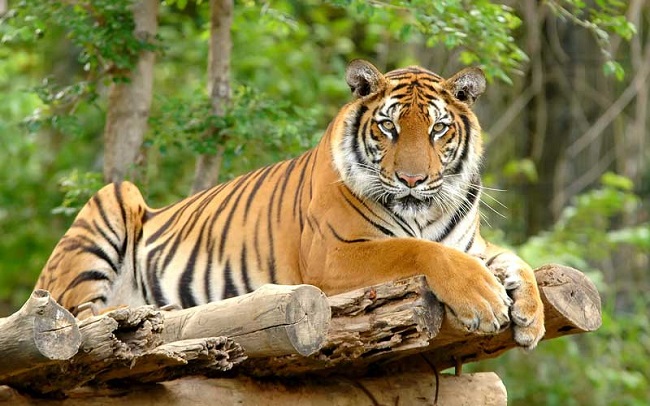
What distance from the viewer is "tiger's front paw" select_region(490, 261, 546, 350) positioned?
11.2ft

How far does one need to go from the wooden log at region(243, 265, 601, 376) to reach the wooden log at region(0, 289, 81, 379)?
2.74 ft

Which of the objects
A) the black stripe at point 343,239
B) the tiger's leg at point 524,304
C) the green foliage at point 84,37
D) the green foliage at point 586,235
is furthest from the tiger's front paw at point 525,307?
the green foliage at point 586,235

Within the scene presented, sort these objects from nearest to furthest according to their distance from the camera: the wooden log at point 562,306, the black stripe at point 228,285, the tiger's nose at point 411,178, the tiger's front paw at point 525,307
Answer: the tiger's front paw at point 525,307 < the wooden log at point 562,306 < the tiger's nose at point 411,178 < the black stripe at point 228,285

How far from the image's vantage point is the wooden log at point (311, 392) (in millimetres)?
3211

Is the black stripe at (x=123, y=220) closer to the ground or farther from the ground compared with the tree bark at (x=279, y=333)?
closer to the ground

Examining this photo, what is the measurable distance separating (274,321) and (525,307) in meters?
0.82

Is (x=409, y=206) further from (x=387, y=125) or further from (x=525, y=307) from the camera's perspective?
(x=525, y=307)

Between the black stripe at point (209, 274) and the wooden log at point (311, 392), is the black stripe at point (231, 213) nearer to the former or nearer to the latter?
the black stripe at point (209, 274)

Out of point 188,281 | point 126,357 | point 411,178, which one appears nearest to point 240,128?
point 188,281

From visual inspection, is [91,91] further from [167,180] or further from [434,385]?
[434,385]

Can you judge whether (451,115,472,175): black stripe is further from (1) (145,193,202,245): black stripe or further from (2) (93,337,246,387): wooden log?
(1) (145,193,202,245): black stripe

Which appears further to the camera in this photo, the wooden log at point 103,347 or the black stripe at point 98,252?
the black stripe at point 98,252

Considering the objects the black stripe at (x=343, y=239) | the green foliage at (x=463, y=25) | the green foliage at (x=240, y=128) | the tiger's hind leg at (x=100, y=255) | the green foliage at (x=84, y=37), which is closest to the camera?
the black stripe at (x=343, y=239)

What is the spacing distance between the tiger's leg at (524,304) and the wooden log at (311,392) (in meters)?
0.62
